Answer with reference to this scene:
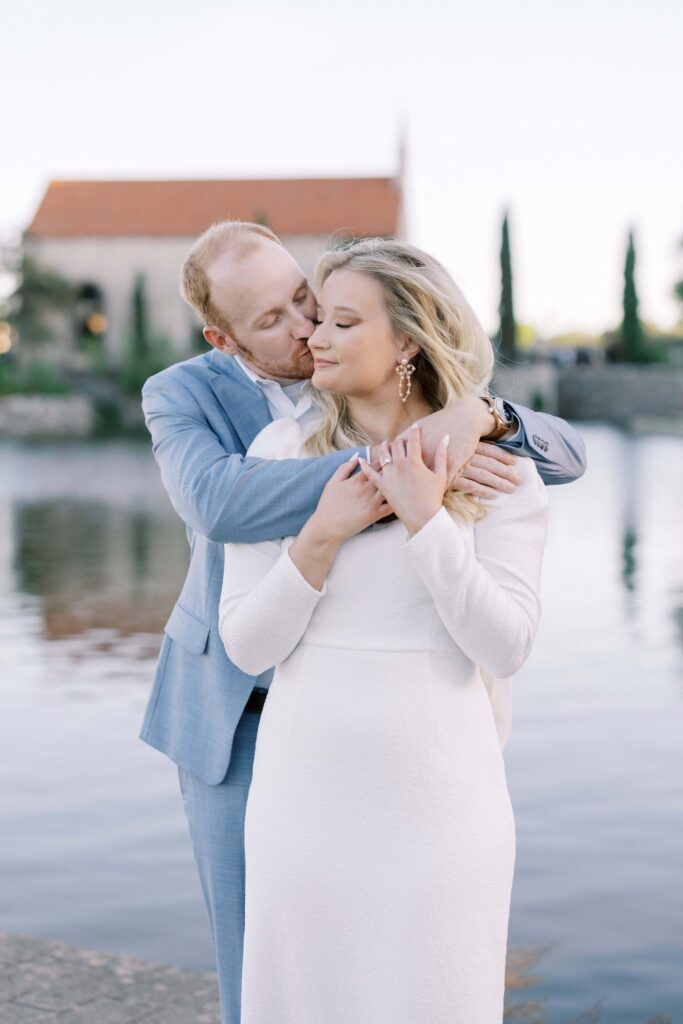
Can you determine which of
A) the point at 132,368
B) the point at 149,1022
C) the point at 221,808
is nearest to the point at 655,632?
the point at 149,1022

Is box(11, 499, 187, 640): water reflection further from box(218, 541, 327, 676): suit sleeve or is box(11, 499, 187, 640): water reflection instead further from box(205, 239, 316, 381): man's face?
box(218, 541, 327, 676): suit sleeve

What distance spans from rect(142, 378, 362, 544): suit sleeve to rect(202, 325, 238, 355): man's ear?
181 mm

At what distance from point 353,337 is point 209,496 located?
324 mm

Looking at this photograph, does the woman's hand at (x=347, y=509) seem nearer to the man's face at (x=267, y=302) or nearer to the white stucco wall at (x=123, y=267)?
the man's face at (x=267, y=302)

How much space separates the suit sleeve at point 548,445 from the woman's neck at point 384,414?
14 cm

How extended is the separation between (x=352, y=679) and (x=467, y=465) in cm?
35

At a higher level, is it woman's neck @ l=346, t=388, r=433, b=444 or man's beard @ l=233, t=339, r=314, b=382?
man's beard @ l=233, t=339, r=314, b=382

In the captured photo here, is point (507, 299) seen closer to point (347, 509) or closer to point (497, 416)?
point (497, 416)

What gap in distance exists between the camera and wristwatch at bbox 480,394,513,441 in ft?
6.73

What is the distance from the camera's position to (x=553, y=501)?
1777 centimetres

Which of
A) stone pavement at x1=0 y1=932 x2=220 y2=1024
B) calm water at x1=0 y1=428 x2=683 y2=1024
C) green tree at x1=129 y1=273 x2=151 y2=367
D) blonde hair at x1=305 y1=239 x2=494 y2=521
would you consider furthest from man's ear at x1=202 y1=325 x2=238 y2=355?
green tree at x1=129 y1=273 x2=151 y2=367

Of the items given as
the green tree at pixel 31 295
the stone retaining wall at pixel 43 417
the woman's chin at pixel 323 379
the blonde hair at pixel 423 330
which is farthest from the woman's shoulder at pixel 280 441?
the green tree at pixel 31 295

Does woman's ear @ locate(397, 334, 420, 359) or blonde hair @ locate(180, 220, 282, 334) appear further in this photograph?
blonde hair @ locate(180, 220, 282, 334)

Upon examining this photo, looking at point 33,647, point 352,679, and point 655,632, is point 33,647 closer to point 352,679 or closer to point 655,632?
point 655,632
